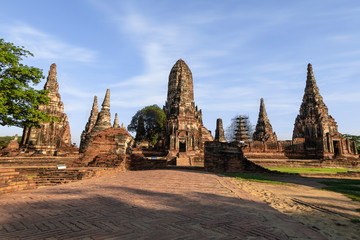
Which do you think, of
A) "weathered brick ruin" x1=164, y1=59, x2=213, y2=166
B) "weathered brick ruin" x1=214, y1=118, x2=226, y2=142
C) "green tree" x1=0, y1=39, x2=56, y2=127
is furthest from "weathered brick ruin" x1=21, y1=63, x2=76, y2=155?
"weathered brick ruin" x1=214, y1=118, x2=226, y2=142

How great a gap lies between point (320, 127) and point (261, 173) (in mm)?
26575

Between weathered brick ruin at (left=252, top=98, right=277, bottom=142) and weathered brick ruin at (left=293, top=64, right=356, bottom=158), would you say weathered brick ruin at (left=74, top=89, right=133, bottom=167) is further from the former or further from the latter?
weathered brick ruin at (left=252, top=98, right=277, bottom=142)

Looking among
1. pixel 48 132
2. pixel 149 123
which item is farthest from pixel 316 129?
pixel 48 132

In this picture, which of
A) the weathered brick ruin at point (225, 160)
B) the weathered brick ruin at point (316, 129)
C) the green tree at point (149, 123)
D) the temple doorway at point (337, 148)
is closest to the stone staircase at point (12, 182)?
the weathered brick ruin at point (225, 160)

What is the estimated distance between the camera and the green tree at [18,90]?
12312mm

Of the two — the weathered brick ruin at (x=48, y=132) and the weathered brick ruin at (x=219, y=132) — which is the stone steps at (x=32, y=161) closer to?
the weathered brick ruin at (x=48, y=132)

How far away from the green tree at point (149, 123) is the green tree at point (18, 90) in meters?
32.6

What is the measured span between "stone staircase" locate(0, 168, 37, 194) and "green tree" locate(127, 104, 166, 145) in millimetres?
40481

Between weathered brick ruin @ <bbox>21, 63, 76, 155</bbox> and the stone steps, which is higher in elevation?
weathered brick ruin @ <bbox>21, 63, 76, 155</bbox>

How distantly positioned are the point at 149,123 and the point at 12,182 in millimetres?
43984

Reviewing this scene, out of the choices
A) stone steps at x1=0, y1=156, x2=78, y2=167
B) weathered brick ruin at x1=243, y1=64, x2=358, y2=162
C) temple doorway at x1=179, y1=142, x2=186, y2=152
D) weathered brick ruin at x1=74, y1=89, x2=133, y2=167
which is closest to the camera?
weathered brick ruin at x1=74, y1=89, x2=133, y2=167

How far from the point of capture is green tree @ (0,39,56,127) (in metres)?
12.3

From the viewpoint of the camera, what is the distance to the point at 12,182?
4953mm

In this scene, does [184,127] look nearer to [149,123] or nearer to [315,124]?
[149,123]
